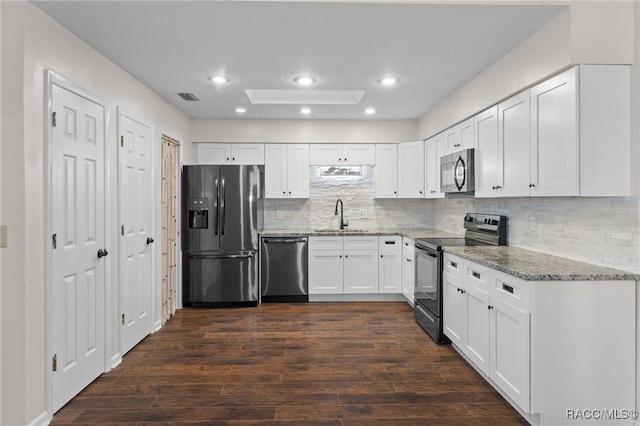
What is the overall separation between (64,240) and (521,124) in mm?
3248

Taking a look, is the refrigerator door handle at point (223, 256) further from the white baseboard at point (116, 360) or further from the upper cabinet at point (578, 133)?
the upper cabinet at point (578, 133)

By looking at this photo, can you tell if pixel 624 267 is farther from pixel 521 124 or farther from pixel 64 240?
pixel 64 240

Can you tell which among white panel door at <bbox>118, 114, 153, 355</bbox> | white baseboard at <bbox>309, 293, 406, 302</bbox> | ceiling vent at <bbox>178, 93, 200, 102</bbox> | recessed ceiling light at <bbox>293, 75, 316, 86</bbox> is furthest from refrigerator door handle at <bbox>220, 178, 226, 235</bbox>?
recessed ceiling light at <bbox>293, 75, 316, 86</bbox>

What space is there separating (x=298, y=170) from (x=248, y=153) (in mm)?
720

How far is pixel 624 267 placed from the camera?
2445 millimetres

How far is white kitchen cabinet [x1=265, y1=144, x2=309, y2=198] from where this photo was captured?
18.5ft

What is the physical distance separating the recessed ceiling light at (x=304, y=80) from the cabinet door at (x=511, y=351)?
7.96ft

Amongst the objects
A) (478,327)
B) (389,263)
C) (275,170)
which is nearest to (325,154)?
(275,170)

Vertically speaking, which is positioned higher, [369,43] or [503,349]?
[369,43]

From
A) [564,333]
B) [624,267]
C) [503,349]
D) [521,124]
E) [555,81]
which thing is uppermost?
[555,81]

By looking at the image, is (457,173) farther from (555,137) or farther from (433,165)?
(555,137)

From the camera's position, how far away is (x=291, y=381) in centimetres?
301

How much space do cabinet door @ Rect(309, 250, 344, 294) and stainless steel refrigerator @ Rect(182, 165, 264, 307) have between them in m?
0.77

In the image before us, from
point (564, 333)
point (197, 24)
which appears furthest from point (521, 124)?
point (197, 24)
